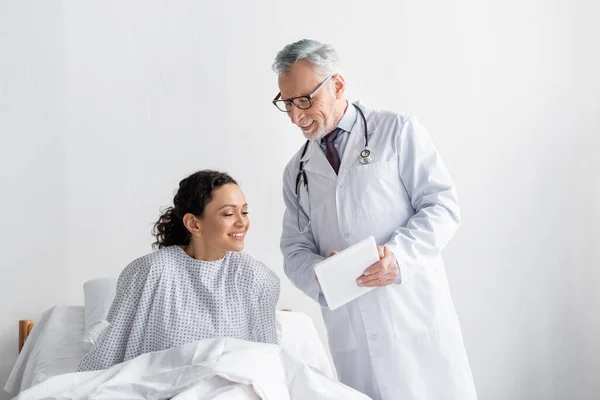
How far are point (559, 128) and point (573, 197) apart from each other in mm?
334

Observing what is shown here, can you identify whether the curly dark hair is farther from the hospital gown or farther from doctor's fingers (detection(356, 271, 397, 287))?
doctor's fingers (detection(356, 271, 397, 287))

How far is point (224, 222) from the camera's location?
2.06m

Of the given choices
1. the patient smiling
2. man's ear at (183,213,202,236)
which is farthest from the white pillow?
man's ear at (183,213,202,236)

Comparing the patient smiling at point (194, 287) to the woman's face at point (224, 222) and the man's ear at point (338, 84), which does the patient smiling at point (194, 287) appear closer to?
the woman's face at point (224, 222)

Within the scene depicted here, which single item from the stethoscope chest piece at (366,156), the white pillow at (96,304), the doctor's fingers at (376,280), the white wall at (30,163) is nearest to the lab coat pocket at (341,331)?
the doctor's fingers at (376,280)

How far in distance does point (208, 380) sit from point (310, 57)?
0.93m

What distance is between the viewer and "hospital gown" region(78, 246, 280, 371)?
6.43 ft

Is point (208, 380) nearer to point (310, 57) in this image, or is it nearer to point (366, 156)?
point (366, 156)

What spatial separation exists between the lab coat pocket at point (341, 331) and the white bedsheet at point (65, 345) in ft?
1.05

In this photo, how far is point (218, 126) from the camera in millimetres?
2908

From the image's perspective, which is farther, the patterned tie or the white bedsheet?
the white bedsheet

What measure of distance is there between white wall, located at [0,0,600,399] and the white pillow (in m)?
0.27

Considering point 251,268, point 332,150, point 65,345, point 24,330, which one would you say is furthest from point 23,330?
point 332,150

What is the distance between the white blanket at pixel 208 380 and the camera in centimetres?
158
